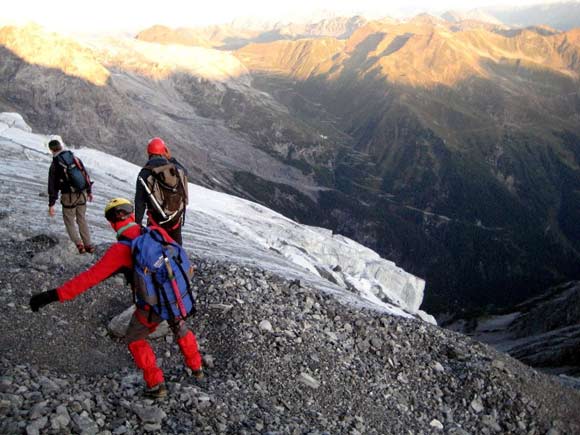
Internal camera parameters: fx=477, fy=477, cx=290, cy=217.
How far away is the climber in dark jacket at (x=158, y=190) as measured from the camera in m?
11.0

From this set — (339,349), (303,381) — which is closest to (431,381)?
(339,349)

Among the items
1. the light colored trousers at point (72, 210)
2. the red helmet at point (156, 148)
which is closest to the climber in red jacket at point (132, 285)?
the red helmet at point (156, 148)

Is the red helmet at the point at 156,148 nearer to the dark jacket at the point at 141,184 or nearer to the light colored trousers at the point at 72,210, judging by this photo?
the dark jacket at the point at 141,184

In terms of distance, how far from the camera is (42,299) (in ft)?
24.0

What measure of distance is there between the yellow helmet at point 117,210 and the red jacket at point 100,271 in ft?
2.20

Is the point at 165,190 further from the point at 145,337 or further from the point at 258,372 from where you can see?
the point at 258,372

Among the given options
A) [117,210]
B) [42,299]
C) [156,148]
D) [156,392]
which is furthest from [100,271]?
[156,148]

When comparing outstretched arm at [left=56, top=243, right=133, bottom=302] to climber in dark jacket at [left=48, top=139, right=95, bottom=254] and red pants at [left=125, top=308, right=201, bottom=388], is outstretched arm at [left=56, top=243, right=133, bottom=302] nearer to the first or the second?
red pants at [left=125, top=308, right=201, bottom=388]

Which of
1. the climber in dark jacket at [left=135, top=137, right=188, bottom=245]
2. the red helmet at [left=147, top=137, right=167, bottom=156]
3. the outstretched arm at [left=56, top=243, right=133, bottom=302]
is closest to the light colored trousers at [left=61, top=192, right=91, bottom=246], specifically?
the climber in dark jacket at [left=135, top=137, right=188, bottom=245]

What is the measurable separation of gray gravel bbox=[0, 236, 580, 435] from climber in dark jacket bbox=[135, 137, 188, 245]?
105 inches

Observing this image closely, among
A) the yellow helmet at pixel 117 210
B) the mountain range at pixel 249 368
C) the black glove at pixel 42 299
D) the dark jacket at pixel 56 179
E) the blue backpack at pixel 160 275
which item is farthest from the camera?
the dark jacket at pixel 56 179

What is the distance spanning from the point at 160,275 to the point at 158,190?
13.2ft

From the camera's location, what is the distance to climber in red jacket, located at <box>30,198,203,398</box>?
736 cm

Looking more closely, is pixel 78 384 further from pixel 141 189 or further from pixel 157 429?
pixel 141 189
